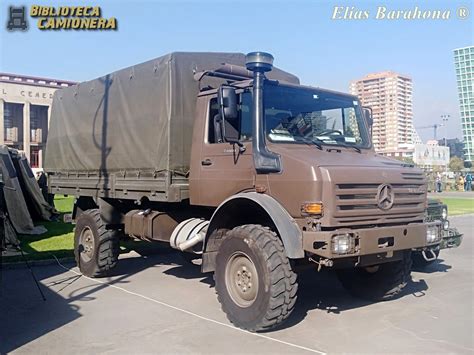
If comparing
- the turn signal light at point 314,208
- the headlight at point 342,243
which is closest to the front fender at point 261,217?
the turn signal light at point 314,208

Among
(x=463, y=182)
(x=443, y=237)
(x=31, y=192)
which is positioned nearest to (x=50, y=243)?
(x=31, y=192)

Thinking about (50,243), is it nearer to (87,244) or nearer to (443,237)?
(87,244)

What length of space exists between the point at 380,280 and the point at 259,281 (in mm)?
2201

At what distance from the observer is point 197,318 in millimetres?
6156

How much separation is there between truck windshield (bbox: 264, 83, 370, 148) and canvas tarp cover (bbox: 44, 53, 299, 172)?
120cm

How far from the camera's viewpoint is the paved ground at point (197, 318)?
518 cm

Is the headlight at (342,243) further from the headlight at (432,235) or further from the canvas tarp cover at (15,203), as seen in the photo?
the canvas tarp cover at (15,203)

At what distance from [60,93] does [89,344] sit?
6776 mm

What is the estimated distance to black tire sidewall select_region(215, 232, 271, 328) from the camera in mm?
5453

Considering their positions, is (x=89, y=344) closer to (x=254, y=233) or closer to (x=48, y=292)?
(x=254, y=233)

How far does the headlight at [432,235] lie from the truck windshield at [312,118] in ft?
4.62

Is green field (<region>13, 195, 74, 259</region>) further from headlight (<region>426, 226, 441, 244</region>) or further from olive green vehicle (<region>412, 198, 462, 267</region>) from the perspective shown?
headlight (<region>426, 226, 441, 244</region>)

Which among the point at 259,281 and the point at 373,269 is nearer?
the point at 259,281

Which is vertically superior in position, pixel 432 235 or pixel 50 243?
pixel 432 235
